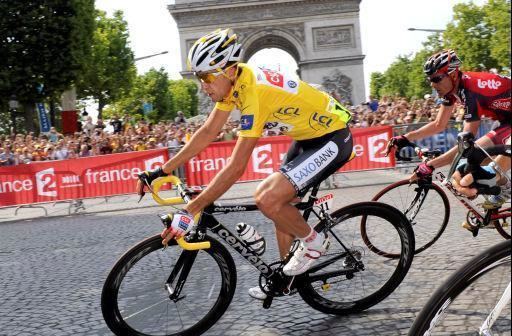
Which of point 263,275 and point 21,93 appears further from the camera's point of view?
point 21,93

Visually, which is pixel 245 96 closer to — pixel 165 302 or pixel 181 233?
pixel 181 233

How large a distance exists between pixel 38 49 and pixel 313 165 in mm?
26448

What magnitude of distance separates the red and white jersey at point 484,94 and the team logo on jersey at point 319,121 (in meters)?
1.71

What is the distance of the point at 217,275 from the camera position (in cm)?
360

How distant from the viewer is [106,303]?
3.37 m

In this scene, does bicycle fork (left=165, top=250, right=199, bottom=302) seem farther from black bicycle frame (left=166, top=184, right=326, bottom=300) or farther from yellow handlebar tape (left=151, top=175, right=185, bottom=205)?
yellow handlebar tape (left=151, top=175, right=185, bottom=205)

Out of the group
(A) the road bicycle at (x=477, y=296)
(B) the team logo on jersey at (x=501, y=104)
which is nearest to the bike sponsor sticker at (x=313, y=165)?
(A) the road bicycle at (x=477, y=296)

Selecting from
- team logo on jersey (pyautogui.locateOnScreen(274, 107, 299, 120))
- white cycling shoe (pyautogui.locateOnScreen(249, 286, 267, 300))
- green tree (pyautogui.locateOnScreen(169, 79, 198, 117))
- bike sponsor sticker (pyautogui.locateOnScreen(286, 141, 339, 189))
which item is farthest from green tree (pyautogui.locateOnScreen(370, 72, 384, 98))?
white cycling shoe (pyautogui.locateOnScreen(249, 286, 267, 300))

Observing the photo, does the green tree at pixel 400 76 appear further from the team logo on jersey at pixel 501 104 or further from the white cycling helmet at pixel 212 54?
the white cycling helmet at pixel 212 54

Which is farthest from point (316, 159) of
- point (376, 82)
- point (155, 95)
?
point (376, 82)

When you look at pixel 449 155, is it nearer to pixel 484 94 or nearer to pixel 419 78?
pixel 484 94

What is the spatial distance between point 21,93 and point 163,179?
25.8 m

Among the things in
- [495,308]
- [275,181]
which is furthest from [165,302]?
[495,308]

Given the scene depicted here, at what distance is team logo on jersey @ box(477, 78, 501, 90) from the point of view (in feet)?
15.8
